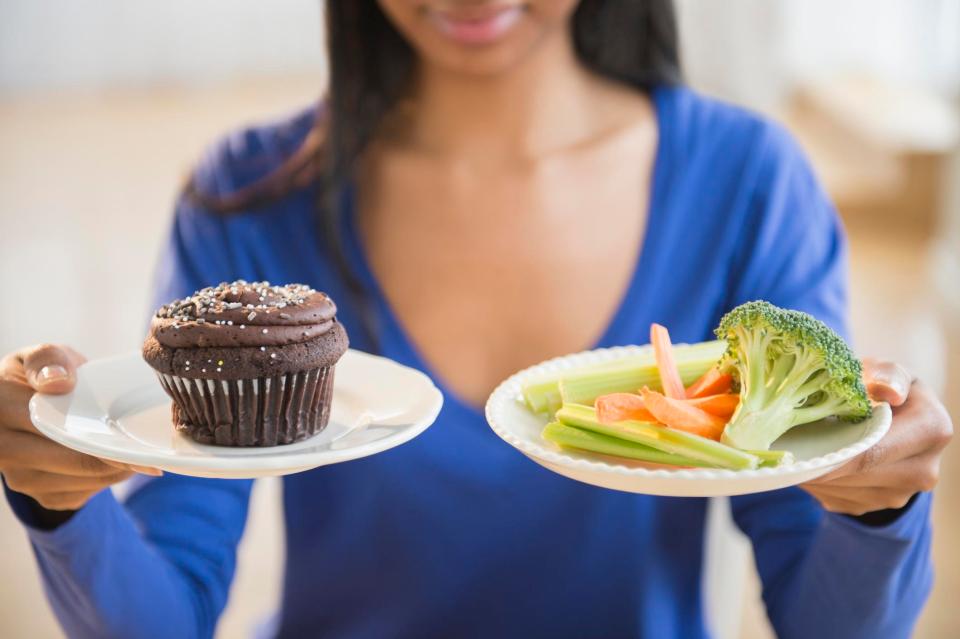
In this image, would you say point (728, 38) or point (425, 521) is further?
point (728, 38)

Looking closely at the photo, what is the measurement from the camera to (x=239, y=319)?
1.26 meters

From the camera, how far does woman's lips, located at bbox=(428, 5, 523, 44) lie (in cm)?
169

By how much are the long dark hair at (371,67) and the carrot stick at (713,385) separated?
0.99 metres

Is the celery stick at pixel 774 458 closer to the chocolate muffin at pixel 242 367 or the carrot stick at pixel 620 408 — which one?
the carrot stick at pixel 620 408

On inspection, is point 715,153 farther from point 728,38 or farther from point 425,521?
point 728,38

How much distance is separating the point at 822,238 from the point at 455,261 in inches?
26.0

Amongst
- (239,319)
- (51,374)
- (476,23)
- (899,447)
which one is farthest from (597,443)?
(476,23)

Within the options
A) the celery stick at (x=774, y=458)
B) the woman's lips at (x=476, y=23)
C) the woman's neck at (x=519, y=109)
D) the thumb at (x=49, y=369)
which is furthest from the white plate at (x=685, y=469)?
the woman's neck at (x=519, y=109)

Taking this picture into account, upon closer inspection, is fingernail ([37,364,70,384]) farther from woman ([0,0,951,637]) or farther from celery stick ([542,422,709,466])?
celery stick ([542,422,709,466])

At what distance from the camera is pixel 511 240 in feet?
6.47

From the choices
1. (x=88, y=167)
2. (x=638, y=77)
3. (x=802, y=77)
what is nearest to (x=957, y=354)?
(x=638, y=77)

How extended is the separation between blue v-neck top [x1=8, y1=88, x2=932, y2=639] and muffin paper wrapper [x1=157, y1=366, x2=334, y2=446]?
38 cm

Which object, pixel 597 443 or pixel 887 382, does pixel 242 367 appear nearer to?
pixel 597 443

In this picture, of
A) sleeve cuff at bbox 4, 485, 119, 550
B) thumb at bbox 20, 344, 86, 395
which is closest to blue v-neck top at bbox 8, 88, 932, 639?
sleeve cuff at bbox 4, 485, 119, 550
